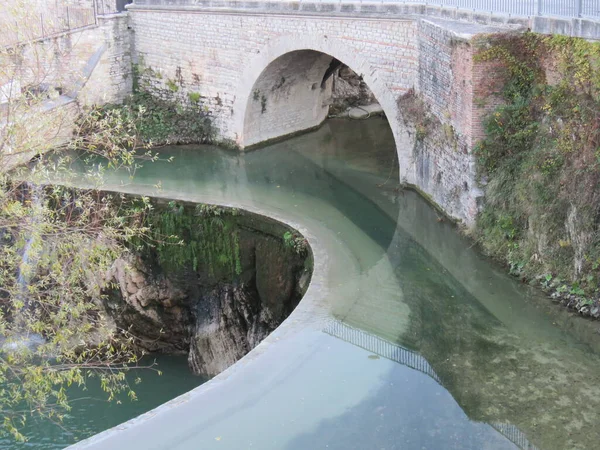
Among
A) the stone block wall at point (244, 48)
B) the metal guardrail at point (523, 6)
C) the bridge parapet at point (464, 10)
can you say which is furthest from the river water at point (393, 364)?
the metal guardrail at point (523, 6)

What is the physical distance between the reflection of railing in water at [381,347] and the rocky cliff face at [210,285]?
7.41ft

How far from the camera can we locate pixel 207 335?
49.5 ft

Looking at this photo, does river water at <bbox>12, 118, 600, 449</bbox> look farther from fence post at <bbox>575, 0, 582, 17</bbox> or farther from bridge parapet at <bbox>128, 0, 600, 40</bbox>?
fence post at <bbox>575, 0, 582, 17</bbox>

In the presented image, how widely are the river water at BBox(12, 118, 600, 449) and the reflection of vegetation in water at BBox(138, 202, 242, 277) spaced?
2.00ft

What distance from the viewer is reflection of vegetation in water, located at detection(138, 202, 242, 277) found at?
15047mm

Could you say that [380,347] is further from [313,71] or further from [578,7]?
[313,71]

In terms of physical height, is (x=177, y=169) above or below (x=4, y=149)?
below

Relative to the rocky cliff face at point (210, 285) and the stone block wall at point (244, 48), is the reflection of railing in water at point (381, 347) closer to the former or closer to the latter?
the rocky cliff face at point (210, 285)

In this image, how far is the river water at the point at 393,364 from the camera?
890 centimetres

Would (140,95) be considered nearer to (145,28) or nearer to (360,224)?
(145,28)

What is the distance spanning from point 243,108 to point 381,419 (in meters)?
11.7

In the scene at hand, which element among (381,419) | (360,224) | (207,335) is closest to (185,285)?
(207,335)

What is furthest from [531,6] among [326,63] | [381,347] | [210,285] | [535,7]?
[326,63]

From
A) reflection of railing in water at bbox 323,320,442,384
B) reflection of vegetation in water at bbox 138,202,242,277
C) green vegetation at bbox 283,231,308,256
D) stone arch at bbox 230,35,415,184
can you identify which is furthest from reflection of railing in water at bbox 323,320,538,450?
stone arch at bbox 230,35,415,184
